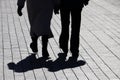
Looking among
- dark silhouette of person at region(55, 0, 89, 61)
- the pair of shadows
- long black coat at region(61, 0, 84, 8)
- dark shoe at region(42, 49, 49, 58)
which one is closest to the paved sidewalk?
the pair of shadows

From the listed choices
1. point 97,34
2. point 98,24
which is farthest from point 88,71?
point 98,24

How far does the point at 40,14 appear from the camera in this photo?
8.72 metres

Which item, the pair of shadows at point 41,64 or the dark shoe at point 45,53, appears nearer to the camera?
the pair of shadows at point 41,64

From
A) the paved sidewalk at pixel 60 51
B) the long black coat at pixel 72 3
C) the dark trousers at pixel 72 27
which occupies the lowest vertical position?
the paved sidewalk at pixel 60 51

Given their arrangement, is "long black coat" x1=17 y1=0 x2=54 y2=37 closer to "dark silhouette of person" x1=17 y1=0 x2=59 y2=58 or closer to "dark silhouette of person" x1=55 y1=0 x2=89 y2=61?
A: "dark silhouette of person" x1=17 y1=0 x2=59 y2=58

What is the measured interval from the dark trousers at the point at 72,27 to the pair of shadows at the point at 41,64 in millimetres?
309

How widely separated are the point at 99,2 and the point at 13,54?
879 centimetres

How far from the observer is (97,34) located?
11266 mm

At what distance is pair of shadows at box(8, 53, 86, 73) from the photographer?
8.33 m

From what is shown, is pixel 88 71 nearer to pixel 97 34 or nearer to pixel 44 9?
pixel 44 9

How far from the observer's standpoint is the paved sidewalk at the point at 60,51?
800cm

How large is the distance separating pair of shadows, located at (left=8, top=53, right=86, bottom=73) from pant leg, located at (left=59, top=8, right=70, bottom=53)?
317 mm

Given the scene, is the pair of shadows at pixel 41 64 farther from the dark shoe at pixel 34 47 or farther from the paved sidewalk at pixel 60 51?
the dark shoe at pixel 34 47

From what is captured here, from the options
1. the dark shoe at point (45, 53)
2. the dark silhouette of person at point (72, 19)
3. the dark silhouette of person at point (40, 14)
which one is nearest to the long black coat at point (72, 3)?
the dark silhouette of person at point (72, 19)
